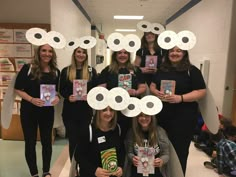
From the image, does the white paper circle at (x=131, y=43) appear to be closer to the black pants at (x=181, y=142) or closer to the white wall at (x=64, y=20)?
the black pants at (x=181, y=142)

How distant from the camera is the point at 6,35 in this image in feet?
11.5

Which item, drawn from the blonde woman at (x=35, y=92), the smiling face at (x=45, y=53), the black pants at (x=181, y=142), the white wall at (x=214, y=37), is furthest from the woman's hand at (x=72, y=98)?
the white wall at (x=214, y=37)

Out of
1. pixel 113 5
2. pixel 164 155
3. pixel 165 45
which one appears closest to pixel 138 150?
pixel 164 155

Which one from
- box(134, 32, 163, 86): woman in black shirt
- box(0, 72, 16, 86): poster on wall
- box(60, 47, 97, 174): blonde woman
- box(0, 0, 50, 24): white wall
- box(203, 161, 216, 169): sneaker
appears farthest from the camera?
box(0, 72, 16, 86): poster on wall

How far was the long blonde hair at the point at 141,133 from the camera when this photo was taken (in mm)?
1781

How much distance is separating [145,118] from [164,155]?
32cm

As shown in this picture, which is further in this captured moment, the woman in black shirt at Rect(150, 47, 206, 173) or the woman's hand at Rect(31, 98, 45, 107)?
the woman's hand at Rect(31, 98, 45, 107)

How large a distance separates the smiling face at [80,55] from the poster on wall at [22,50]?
1600 millimetres

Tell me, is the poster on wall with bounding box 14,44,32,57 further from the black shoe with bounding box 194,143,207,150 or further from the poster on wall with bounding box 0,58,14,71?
the black shoe with bounding box 194,143,207,150

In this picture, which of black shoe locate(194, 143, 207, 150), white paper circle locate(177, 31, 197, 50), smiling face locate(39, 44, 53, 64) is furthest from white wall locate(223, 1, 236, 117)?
smiling face locate(39, 44, 53, 64)

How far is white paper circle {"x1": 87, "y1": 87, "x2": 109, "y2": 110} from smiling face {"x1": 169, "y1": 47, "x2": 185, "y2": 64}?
669mm

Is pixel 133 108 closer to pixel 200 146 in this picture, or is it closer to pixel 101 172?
pixel 101 172

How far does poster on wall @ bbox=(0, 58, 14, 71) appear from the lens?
3553 millimetres

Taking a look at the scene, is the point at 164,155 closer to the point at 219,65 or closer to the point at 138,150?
the point at 138,150
